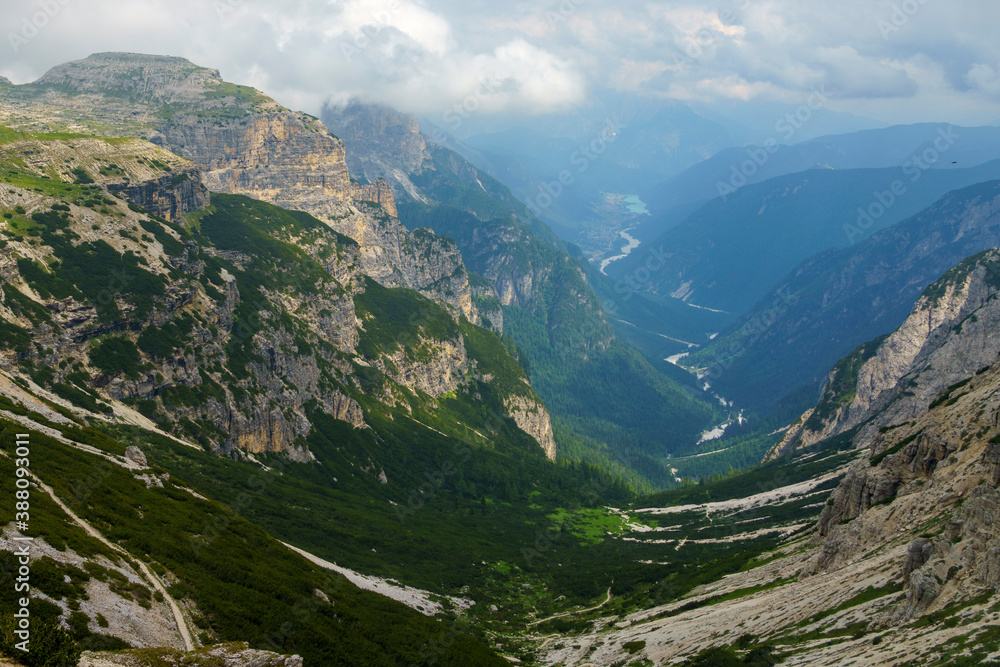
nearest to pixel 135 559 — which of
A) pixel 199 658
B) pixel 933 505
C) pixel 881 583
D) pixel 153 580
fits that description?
pixel 153 580

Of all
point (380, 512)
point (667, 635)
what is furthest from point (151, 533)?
point (380, 512)

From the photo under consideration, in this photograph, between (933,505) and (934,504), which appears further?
(933,505)

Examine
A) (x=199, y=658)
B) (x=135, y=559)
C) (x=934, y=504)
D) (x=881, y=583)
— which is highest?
(x=934, y=504)

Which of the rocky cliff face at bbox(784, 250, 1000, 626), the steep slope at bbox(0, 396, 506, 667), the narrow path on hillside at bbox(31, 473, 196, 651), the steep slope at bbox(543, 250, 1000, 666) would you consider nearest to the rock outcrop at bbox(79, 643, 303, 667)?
the steep slope at bbox(0, 396, 506, 667)

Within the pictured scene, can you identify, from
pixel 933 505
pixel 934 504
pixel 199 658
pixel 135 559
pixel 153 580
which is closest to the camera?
pixel 199 658

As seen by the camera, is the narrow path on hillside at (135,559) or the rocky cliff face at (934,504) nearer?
the narrow path on hillside at (135,559)

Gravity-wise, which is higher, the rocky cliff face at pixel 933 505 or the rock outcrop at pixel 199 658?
→ the rocky cliff face at pixel 933 505

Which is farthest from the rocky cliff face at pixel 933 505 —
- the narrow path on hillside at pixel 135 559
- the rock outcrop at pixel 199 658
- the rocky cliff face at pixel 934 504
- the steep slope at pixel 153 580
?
the narrow path on hillside at pixel 135 559

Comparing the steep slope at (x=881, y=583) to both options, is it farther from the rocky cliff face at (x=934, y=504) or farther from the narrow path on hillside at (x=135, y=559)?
the narrow path on hillside at (x=135, y=559)

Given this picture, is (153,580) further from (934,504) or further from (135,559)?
(934,504)
